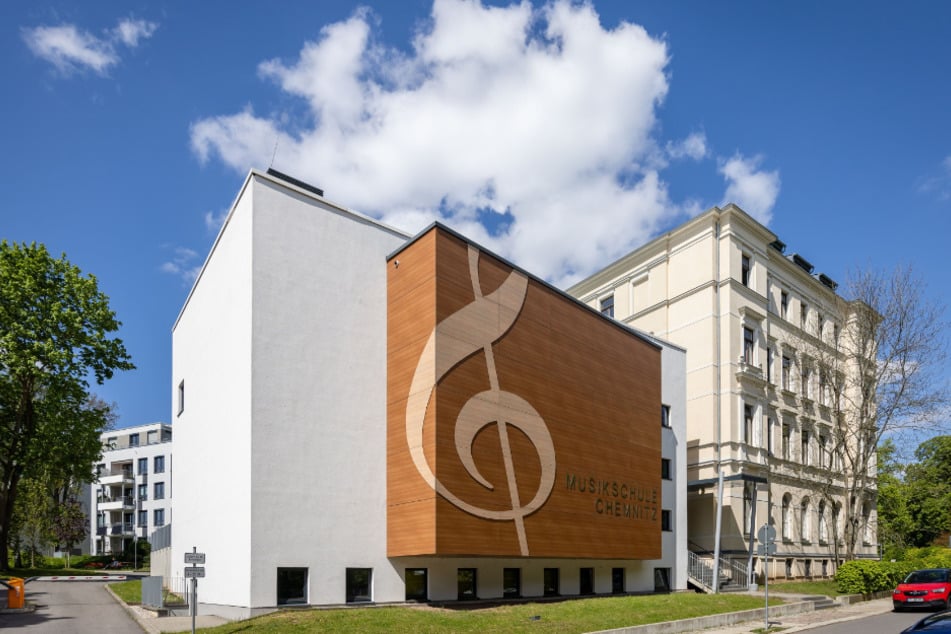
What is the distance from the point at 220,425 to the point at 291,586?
5.93m

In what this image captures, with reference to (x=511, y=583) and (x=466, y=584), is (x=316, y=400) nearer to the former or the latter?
(x=466, y=584)

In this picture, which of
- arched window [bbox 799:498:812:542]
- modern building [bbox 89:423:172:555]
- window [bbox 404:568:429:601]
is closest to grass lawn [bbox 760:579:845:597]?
arched window [bbox 799:498:812:542]

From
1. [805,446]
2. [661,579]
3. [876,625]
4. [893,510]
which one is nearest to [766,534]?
[876,625]

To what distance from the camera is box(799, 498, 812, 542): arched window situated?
139 feet

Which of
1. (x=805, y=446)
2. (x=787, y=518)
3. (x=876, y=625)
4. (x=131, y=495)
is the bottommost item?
(x=131, y=495)

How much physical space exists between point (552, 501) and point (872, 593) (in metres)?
18.4

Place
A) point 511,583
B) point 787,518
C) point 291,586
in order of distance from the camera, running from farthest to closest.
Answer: point 787,518 < point 511,583 < point 291,586

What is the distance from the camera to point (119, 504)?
80.2 meters

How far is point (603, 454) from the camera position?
2766cm

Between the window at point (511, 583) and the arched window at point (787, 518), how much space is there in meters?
22.4

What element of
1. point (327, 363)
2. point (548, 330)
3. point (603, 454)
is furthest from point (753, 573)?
point (327, 363)

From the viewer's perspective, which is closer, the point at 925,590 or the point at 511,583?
the point at 511,583

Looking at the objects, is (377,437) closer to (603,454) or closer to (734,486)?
(603,454)

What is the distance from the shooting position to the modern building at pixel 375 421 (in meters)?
20.7
